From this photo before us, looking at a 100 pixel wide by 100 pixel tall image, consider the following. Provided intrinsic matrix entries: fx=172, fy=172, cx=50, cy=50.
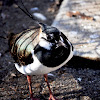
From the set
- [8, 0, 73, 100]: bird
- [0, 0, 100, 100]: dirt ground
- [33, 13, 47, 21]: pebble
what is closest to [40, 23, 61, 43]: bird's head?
[8, 0, 73, 100]: bird

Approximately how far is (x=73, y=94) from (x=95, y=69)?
75 cm

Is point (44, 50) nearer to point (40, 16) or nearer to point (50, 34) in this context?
point (50, 34)

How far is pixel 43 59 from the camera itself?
2.22 meters

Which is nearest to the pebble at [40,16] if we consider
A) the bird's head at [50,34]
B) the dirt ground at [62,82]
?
the dirt ground at [62,82]

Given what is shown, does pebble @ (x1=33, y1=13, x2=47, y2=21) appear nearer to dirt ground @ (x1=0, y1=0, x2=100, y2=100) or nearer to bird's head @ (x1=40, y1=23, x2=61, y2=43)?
dirt ground @ (x1=0, y1=0, x2=100, y2=100)

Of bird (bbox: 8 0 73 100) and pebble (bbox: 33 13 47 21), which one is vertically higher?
bird (bbox: 8 0 73 100)

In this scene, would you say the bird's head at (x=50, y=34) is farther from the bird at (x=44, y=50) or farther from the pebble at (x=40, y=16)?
the pebble at (x=40, y=16)

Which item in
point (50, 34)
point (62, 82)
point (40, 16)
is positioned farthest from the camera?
point (40, 16)

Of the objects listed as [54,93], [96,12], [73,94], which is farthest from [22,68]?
[96,12]

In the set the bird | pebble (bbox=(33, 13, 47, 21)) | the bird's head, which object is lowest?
pebble (bbox=(33, 13, 47, 21))

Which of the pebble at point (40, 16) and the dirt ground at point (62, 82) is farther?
the pebble at point (40, 16)

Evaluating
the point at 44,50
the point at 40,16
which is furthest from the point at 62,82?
the point at 40,16

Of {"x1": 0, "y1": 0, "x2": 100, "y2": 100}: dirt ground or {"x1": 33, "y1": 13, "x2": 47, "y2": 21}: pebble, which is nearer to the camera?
{"x1": 0, "y1": 0, "x2": 100, "y2": 100}: dirt ground

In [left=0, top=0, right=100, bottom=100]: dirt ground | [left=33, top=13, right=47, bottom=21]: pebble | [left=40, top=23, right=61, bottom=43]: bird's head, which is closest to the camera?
[left=40, top=23, right=61, bottom=43]: bird's head
